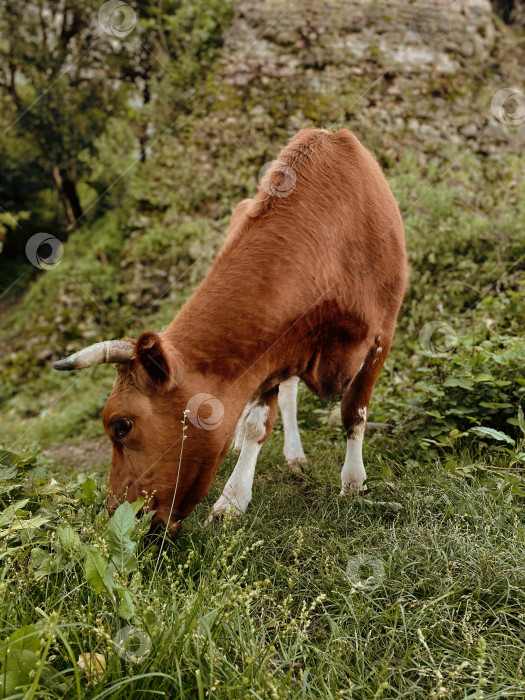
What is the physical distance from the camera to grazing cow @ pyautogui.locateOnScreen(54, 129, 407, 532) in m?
2.54

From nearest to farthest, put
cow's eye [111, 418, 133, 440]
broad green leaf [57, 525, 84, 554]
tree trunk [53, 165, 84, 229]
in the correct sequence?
broad green leaf [57, 525, 84, 554]
cow's eye [111, 418, 133, 440]
tree trunk [53, 165, 84, 229]

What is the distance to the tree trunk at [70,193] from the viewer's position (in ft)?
39.1

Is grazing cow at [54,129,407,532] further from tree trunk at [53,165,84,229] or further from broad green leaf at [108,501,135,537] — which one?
tree trunk at [53,165,84,229]

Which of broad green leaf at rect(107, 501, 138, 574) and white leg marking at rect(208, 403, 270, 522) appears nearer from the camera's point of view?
broad green leaf at rect(107, 501, 138, 574)

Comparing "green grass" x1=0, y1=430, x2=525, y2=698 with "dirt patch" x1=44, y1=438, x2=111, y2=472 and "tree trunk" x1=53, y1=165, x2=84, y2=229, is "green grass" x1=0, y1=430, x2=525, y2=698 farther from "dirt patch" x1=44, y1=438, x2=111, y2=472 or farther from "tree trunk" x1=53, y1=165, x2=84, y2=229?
"tree trunk" x1=53, y1=165, x2=84, y2=229

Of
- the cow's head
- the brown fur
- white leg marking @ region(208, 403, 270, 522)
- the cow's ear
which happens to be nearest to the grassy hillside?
white leg marking @ region(208, 403, 270, 522)

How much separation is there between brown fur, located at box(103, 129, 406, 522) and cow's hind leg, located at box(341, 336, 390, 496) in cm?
3

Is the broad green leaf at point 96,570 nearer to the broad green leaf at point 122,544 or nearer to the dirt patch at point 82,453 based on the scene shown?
the broad green leaf at point 122,544

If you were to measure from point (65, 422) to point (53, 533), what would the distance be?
4801mm

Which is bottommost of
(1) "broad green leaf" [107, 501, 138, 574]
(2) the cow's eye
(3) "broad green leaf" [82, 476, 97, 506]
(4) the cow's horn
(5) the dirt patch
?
(5) the dirt patch

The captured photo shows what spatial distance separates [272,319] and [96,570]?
1.39m

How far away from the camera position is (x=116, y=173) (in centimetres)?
1034

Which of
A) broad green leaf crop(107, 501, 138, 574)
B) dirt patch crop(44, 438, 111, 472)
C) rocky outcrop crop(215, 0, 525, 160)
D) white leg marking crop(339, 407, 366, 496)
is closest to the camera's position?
broad green leaf crop(107, 501, 138, 574)

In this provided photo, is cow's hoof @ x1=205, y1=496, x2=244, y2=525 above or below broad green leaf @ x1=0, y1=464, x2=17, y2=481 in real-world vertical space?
below
